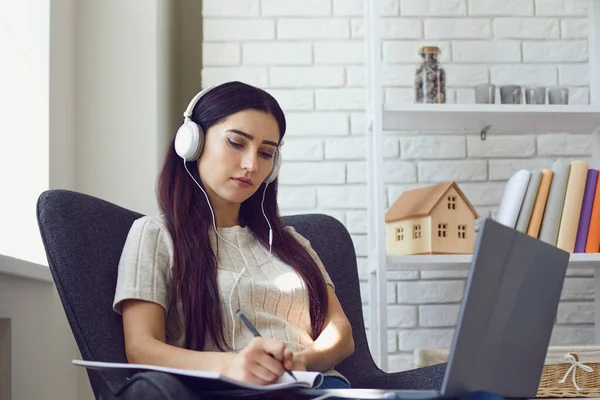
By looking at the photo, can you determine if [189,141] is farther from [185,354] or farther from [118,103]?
[118,103]

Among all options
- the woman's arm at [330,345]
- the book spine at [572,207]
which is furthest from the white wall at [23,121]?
the book spine at [572,207]

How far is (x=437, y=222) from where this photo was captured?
2322 mm

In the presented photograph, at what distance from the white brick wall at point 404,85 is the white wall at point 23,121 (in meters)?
0.67

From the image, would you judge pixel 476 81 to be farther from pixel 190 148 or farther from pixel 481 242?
pixel 481 242

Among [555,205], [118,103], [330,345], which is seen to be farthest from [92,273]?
[555,205]

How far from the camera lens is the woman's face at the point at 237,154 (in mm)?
1682

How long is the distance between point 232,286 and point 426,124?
1.14 metres

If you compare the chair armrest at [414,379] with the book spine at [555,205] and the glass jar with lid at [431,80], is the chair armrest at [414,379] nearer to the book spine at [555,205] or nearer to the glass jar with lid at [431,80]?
the book spine at [555,205]

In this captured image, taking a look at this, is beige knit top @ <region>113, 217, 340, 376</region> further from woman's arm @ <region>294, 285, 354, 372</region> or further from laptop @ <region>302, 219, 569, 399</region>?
laptop @ <region>302, 219, 569, 399</region>

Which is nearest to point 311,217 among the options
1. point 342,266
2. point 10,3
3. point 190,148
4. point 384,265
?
point 342,266

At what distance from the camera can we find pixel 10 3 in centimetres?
212

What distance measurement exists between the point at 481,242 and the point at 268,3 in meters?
1.77

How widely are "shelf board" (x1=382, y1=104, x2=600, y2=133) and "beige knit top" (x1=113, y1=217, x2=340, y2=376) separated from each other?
0.80 metres

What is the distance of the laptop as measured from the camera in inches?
44.3
